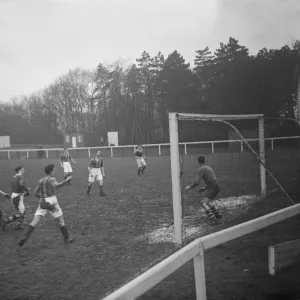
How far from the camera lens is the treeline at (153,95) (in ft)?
111

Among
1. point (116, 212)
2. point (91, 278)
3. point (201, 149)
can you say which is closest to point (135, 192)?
point (116, 212)

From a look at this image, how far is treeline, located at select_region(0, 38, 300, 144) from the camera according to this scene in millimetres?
33750

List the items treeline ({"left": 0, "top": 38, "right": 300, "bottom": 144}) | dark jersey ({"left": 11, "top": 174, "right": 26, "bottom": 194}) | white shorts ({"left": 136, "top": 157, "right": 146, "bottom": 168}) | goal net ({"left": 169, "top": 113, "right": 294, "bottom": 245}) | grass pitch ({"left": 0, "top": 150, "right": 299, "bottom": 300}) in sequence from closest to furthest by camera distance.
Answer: grass pitch ({"left": 0, "top": 150, "right": 299, "bottom": 300})
goal net ({"left": 169, "top": 113, "right": 294, "bottom": 245})
dark jersey ({"left": 11, "top": 174, "right": 26, "bottom": 194})
white shorts ({"left": 136, "top": 157, "right": 146, "bottom": 168})
treeline ({"left": 0, "top": 38, "right": 300, "bottom": 144})

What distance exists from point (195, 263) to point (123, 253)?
339 centimetres

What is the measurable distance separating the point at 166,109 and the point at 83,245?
3975 centimetres

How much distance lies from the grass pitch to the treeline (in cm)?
2445

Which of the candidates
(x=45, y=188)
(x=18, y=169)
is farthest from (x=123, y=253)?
(x=18, y=169)

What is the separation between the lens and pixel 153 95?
4897cm

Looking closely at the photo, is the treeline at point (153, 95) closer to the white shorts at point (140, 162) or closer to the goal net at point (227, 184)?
the goal net at point (227, 184)

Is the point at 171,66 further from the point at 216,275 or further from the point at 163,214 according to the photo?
the point at 216,275

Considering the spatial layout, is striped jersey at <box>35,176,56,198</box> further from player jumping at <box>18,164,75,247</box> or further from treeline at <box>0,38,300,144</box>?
treeline at <box>0,38,300,144</box>

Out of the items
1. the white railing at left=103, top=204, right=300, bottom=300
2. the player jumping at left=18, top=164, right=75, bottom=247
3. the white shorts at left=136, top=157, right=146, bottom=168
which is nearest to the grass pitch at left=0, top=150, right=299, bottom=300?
the player jumping at left=18, top=164, right=75, bottom=247

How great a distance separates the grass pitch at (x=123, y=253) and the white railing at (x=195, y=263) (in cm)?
116

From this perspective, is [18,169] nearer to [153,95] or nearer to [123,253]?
[123,253]
